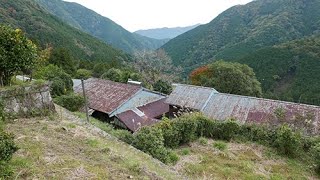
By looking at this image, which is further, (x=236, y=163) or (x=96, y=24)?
(x=96, y=24)

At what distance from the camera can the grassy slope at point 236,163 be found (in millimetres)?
9719

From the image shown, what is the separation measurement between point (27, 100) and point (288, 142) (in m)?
10.1

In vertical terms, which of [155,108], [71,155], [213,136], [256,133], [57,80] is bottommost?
[155,108]

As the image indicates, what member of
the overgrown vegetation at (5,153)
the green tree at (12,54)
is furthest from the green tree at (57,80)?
the overgrown vegetation at (5,153)

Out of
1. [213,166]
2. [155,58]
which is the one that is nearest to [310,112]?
[213,166]

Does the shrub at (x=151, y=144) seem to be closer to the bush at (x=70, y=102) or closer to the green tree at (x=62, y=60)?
the bush at (x=70, y=102)

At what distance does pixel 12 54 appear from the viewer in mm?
8289

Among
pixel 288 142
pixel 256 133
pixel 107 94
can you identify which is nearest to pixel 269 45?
pixel 107 94

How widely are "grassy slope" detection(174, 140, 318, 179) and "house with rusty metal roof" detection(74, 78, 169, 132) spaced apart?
800 centimetres

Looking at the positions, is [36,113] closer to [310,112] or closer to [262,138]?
[262,138]

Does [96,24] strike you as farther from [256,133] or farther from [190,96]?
[256,133]

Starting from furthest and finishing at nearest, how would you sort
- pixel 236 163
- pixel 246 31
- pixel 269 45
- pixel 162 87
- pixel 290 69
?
pixel 246 31
pixel 269 45
pixel 290 69
pixel 162 87
pixel 236 163

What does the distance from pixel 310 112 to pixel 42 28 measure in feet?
207

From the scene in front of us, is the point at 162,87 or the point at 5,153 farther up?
the point at 5,153
